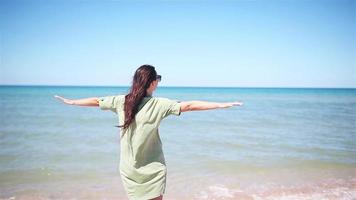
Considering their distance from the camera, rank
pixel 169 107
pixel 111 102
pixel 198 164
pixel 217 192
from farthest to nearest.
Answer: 1. pixel 198 164
2. pixel 217 192
3. pixel 111 102
4. pixel 169 107

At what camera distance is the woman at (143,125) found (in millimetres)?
2680

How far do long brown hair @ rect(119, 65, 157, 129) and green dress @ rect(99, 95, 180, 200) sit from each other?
45mm

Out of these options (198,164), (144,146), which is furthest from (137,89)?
(198,164)

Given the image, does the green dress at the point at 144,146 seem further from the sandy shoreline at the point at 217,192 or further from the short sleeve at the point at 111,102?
the sandy shoreline at the point at 217,192

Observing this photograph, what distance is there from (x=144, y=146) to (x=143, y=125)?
18cm

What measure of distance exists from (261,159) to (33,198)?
5.33 m

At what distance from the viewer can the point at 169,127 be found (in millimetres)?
14398

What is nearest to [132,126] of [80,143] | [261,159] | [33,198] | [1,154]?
[33,198]

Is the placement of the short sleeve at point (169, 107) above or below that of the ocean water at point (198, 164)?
above

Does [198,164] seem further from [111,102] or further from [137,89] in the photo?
[137,89]

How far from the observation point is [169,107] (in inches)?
105

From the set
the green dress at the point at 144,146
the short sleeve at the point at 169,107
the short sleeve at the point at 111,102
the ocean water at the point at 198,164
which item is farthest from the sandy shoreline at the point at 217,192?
the short sleeve at the point at 169,107

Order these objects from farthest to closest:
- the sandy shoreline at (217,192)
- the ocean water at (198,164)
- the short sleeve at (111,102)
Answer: the ocean water at (198,164)
the sandy shoreline at (217,192)
the short sleeve at (111,102)

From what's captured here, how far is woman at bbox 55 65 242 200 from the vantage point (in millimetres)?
2680
